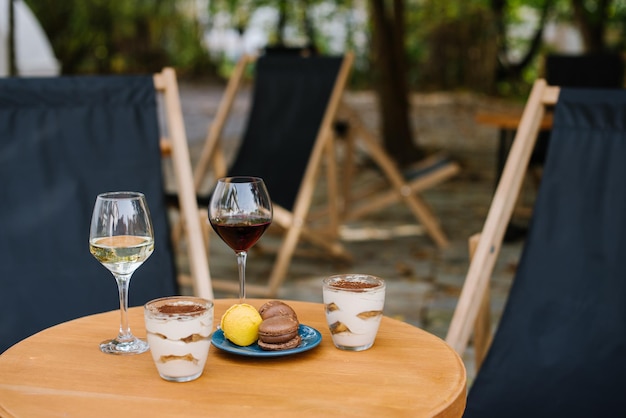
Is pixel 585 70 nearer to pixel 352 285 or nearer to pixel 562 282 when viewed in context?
pixel 562 282

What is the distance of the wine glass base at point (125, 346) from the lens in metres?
1.33

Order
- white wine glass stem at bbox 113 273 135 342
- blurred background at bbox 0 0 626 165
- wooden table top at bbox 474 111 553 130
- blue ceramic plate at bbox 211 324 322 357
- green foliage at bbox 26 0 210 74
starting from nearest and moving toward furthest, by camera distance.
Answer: blue ceramic plate at bbox 211 324 322 357, white wine glass stem at bbox 113 273 135 342, wooden table top at bbox 474 111 553 130, blurred background at bbox 0 0 626 165, green foliage at bbox 26 0 210 74

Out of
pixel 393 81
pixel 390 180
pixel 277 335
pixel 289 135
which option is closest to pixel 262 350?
pixel 277 335

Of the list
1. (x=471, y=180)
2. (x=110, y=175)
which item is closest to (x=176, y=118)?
(x=110, y=175)

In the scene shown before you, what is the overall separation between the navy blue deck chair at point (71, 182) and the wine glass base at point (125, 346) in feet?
1.87

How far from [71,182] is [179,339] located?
1.09m

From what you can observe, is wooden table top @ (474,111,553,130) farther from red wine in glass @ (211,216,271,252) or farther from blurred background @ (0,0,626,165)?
red wine in glass @ (211,216,271,252)

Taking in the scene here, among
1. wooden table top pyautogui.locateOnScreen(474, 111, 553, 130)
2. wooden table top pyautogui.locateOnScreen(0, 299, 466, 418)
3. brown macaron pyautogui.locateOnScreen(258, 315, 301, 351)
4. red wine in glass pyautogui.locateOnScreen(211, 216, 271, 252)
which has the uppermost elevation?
red wine in glass pyautogui.locateOnScreen(211, 216, 271, 252)

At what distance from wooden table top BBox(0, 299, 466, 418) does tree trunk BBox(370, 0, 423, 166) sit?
18.8 ft

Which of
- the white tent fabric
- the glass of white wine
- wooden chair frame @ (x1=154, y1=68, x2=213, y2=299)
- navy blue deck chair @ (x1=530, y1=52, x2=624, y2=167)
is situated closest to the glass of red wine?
the glass of white wine

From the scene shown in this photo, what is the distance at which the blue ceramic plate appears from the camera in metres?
1.26

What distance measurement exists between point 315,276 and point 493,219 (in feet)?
7.04

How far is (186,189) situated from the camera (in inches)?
83.6

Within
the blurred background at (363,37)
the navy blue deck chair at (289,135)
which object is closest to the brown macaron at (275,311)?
the navy blue deck chair at (289,135)
